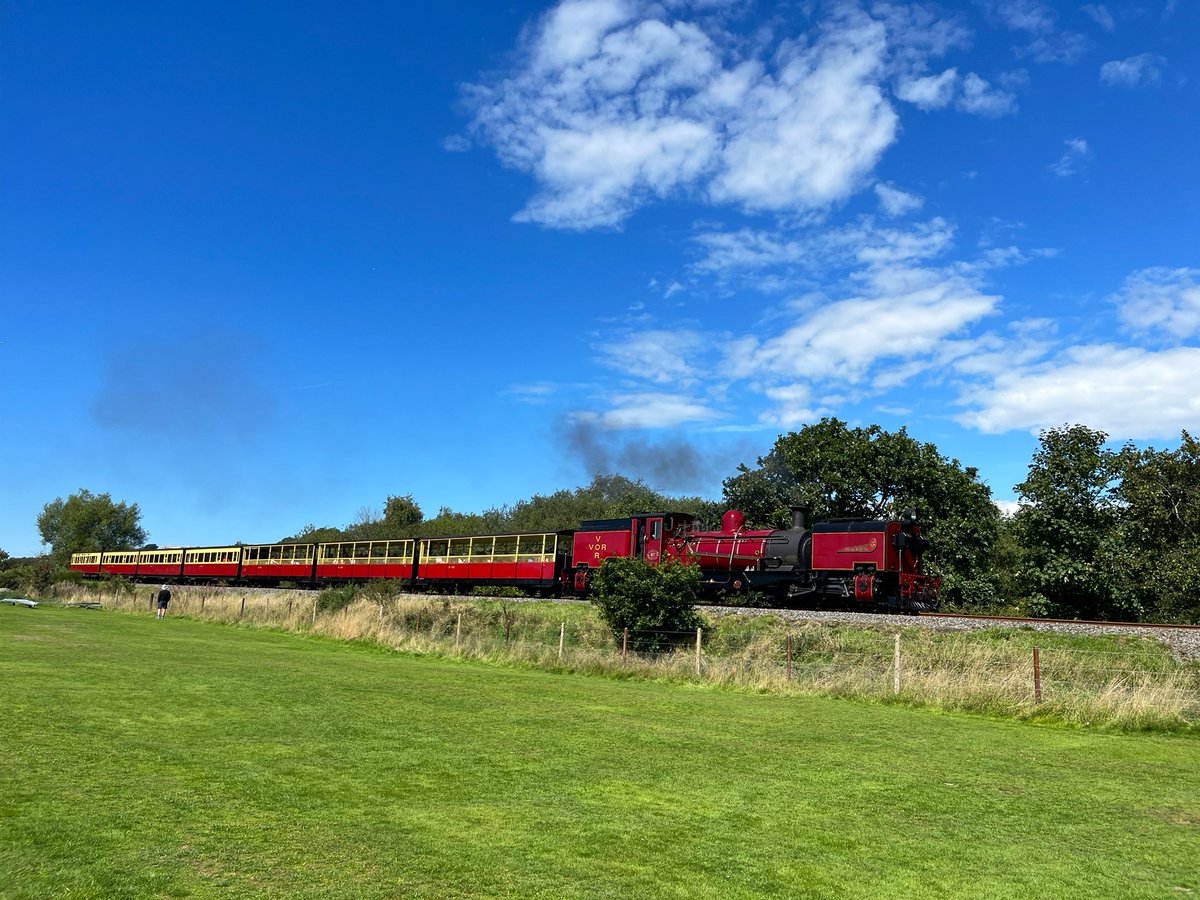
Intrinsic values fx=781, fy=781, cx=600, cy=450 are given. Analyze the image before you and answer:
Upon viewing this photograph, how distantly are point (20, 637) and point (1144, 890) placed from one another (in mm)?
21137

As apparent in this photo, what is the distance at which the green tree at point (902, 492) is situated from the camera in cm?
3541

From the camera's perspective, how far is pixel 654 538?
2878cm

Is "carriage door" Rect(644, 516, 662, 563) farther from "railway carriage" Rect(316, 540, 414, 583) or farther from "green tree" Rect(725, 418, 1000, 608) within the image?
"railway carriage" Rect(316, 540, 414, 583)

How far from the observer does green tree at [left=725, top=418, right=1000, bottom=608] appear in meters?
35.4

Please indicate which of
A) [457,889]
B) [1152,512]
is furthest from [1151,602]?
[457,889]

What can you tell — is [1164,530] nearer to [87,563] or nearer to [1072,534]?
[1072,534]

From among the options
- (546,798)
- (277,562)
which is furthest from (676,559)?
(277,562)

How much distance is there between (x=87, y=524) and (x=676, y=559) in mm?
92233

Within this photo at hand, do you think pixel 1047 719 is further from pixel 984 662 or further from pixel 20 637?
pixel 20 637

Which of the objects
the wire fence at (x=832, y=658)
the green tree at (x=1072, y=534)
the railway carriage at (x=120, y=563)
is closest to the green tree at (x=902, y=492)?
the green tree at (x=1072, y=534)

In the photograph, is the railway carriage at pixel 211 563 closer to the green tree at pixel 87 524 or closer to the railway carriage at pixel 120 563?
the railway carriage at pixel 120 563

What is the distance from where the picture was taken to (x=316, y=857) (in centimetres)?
460

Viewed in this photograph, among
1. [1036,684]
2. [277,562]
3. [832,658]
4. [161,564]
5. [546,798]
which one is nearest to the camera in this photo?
[546,798]

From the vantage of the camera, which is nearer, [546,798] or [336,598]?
[546,798]
